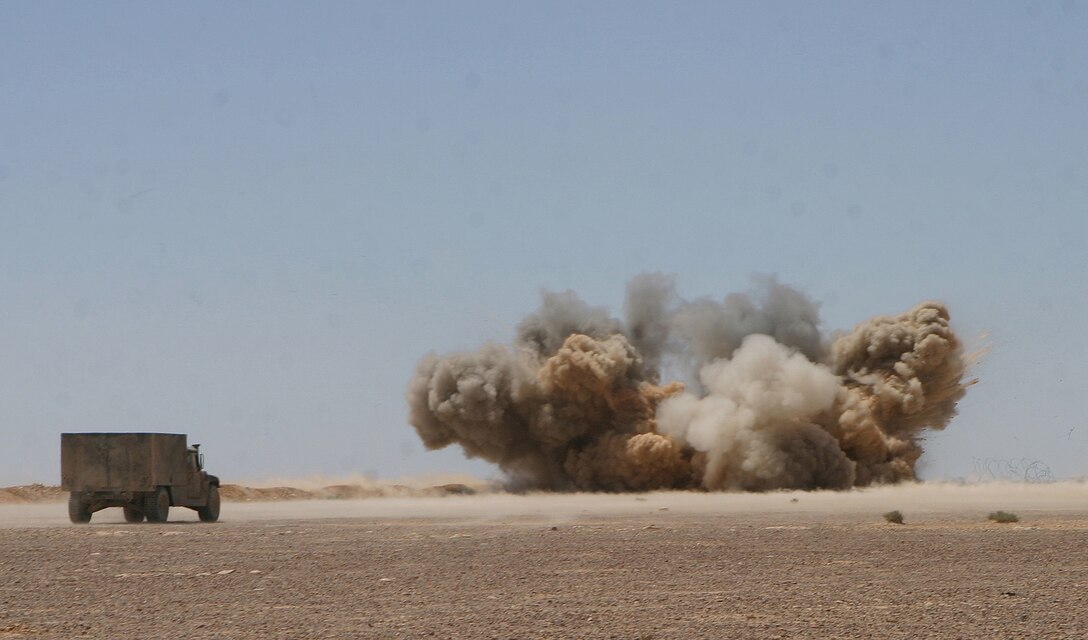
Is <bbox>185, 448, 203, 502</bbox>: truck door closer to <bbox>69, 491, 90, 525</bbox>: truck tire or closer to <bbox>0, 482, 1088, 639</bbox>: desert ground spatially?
<bbox>0, 482, 1088, 639</bbox>: desert ground

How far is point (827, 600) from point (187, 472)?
94.0 feet

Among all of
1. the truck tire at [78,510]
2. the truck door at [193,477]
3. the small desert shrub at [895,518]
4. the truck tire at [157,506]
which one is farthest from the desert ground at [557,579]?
the truck door at [193,477]

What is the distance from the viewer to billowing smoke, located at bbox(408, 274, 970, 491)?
65625mm

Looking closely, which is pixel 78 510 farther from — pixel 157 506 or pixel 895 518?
pixel 895 518

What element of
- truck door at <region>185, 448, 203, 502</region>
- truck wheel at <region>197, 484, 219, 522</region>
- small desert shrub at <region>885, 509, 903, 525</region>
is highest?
truck door at <region>185, 448, 203, 502</region>

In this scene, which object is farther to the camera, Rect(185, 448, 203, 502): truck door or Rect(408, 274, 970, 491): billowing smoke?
Rect(408, 274, 970, 491): billowing smoke

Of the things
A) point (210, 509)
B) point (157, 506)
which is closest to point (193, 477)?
point (210, 509)

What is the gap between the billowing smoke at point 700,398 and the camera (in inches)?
2584

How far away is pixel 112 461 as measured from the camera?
41344 millimetres

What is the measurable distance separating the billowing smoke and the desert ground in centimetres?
2395

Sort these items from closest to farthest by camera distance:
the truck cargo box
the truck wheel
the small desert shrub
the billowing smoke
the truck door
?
the small desert shrub < the truck cargo box < the truck door < the truck wheel < the billowing smoke

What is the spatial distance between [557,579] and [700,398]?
50489 mm

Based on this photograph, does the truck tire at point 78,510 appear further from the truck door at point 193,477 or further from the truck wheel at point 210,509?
the truck wheel at point 210,509

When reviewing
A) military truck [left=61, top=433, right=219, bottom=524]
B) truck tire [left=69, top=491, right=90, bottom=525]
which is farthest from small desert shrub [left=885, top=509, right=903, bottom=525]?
truck tire [left=69, top=491, right=90, bottom=525]
